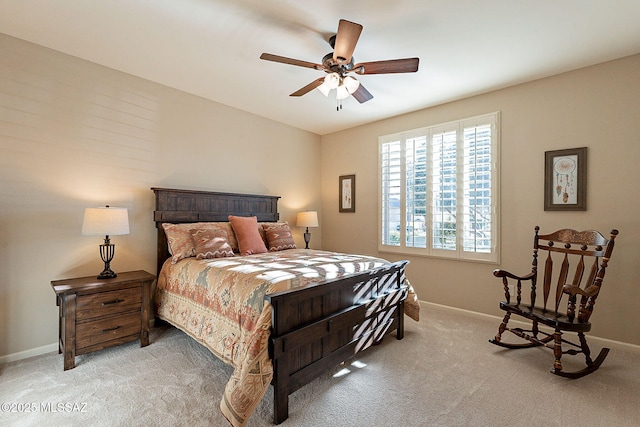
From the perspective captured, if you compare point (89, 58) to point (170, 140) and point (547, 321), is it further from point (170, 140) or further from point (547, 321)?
point (547, 321)

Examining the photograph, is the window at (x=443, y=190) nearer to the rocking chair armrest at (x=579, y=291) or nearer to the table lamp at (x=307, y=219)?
the table lamp at (x=307, y=219)

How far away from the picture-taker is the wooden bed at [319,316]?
5.95 feet

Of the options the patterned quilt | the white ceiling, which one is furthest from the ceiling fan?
the patterned quilt

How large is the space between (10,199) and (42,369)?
1444 mm

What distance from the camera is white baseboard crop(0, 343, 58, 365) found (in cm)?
246

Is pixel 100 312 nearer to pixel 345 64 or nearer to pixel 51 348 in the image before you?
pixel 51 348

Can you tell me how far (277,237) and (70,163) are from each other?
2.24 m

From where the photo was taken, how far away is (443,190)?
12.4 ft

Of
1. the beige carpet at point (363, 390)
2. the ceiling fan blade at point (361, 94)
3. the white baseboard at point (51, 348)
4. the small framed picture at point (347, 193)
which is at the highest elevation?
the ceiling fan blade at point (361, 94)

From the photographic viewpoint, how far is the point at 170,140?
345cm

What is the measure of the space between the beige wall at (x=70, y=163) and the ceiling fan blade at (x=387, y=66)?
91.9 inches

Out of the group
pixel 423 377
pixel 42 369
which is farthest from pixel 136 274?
pixel 423 377

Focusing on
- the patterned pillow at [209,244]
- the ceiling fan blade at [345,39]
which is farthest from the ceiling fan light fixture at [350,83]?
the patterned pillow at [209,244]

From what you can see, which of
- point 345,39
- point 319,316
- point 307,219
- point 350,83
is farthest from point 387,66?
point 307,219
